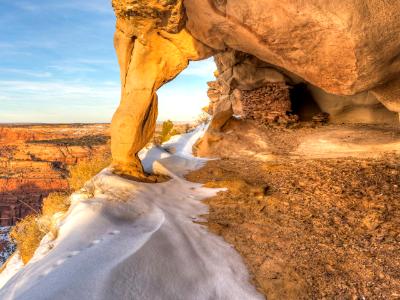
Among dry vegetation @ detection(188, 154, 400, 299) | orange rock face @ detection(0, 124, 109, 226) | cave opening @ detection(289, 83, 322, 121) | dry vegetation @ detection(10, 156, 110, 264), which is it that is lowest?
orange rock face @ detection(0, 124, 109, 226)

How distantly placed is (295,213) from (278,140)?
4.17 meters

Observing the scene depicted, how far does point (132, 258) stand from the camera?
237 cm

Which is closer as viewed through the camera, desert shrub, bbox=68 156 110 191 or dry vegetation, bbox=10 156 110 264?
dry vegetation, bbox=10 156 110 264

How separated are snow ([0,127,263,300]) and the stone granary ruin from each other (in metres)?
1.93

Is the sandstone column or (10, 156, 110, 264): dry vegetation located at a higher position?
the sandstone column

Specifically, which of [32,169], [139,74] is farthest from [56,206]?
[32,169]

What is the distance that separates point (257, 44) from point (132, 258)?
397 centimetres

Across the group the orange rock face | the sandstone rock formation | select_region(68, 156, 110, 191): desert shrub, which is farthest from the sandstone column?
the orange rock face

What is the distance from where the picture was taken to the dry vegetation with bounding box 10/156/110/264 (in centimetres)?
482

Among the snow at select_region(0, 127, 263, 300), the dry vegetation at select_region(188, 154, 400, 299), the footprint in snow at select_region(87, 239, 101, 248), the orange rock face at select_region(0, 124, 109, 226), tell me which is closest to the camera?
the snow at select_region(0, 127, 263, 300)

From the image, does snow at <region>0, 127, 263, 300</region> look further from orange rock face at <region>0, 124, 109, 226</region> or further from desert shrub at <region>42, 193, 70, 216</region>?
orange rock face at <region>0, 124, 109, 226</region>

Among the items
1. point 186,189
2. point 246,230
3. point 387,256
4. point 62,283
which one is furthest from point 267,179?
point 62,283

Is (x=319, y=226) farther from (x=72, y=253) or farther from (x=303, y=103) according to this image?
(x=303, y=103)

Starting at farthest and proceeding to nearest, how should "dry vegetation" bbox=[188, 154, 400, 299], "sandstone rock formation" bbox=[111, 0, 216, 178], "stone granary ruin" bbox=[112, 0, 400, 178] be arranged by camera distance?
"sandstone rock formation" bbox=[111, 0, 216, 178], "stone granary ruin" bbox=[112, 0, 400, 178], "dry vegetation" bbox=[188, 154, 400, 299]
